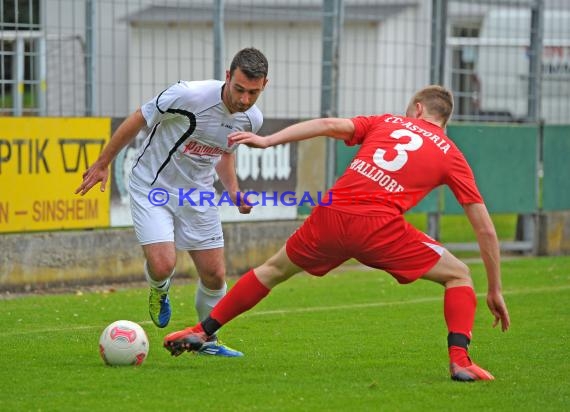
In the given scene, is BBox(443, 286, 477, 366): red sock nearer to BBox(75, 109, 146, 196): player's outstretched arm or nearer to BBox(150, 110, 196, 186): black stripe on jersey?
BBox(150, 110, 196, 186): black stripe on jersey

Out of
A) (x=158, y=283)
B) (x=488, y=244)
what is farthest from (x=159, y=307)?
(x=488, y=244)

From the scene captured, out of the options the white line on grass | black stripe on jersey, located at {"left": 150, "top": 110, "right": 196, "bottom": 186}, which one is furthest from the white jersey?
the white line on grass

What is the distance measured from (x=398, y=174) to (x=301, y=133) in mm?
711

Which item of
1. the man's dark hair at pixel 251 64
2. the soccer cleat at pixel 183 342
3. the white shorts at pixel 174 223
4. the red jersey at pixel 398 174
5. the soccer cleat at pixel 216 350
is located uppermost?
the man's dark hair at pixel 251 64

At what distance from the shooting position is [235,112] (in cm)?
838

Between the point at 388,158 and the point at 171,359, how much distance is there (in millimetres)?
2140

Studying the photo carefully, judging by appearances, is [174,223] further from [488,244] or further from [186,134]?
[488,244]

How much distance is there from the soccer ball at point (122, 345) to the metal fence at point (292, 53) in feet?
16.9

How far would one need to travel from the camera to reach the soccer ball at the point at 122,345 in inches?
312

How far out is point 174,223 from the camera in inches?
346

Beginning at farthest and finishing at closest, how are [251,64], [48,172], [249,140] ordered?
1. [48,172]
2. [251,64]
3. [249,140]

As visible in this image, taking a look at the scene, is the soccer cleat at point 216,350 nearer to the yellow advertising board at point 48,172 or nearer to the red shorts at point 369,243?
the red shorts at point 369,243

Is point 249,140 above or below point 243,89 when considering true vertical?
below

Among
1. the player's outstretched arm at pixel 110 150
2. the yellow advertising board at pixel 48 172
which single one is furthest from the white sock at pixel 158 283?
the yellow advertising board at pixel 48 172
